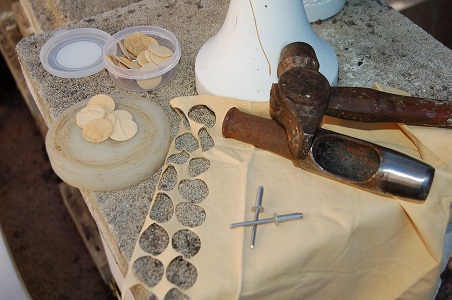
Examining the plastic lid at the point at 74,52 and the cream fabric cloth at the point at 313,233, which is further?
the plastic lid at the point at 74,52

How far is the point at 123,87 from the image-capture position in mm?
1121

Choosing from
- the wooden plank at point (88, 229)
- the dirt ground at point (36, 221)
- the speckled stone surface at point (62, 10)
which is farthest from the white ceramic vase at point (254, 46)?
the dirt ground at point (36, 221)

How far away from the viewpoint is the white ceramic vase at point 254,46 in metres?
0.97

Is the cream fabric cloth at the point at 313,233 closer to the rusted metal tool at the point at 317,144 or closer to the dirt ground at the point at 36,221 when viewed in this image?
the rusted metal tool at the point at 317,144

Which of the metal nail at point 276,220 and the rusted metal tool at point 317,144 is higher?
the rusted metal tool at point 317,144

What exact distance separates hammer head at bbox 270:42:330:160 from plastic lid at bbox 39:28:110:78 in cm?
50

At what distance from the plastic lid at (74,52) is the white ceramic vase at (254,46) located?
310 millimetres

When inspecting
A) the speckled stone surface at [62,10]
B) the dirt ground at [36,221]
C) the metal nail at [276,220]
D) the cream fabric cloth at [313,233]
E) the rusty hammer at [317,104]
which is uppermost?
the rusty hammer at [317,104]

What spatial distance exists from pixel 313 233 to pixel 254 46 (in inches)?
15.2

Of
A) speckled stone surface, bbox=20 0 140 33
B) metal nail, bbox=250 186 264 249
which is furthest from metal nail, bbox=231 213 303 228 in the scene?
speckled stone surface, bbox=20 0 140 33

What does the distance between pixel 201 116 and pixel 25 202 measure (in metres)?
1.03

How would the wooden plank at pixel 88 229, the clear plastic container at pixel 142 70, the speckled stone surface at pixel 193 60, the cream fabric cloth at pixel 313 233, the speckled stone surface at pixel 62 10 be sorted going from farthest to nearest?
the wooden plank at pixel 88 229 → the speckled stone surface at pixel 62 10 → the clear plastic container at pixel 142 70 → the speckled stone surface at pixel 193 60 → the cream fabric cloth at pixel 313 233

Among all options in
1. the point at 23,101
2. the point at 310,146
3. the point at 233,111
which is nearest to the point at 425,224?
the point at 310,146

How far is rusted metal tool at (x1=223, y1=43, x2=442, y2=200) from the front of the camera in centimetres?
80
